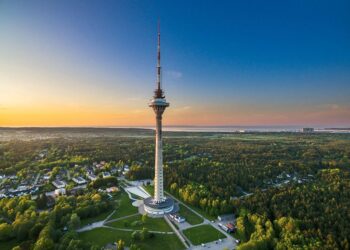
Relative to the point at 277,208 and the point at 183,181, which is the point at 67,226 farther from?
the point at 277,208

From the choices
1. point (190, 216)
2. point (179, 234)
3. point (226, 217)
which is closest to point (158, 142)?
point (190, 216)

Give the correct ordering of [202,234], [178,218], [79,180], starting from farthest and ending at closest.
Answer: [79,180] < [178,218] < [202,234]

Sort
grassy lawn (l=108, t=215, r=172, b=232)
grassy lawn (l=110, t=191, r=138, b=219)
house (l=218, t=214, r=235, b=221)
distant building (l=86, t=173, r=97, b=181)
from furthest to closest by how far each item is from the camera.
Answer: distant building (l=86, t=173, r=97, b=181) → grassy lawn (l=110, t=191, r=138, b=219) → house (l=218, t=214, r=235, b=221) → grassy lawn (l=108, t=215, r=172, b=232)

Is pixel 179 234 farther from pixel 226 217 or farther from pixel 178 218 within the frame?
pixel 226 217

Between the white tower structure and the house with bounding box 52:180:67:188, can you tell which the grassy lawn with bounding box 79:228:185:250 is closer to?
the white tower structure

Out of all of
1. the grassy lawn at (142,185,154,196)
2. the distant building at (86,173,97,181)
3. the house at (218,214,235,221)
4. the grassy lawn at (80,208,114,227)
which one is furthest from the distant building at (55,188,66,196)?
the house at (218,214,235,221)

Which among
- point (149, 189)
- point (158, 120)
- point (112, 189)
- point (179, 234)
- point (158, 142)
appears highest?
point (158, 120)

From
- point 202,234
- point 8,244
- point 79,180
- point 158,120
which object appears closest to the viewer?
point 8,244
